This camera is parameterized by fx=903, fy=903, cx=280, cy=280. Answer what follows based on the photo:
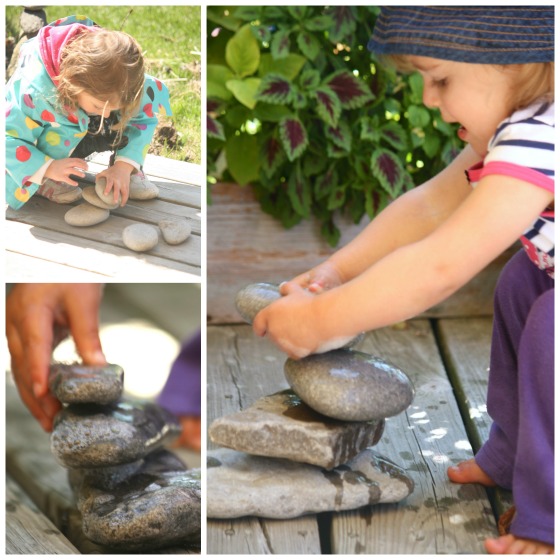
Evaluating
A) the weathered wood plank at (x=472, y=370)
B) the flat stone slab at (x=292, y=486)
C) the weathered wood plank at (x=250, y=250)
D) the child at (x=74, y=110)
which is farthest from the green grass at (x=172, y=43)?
the weathered wood plank at (x=250, y=250)

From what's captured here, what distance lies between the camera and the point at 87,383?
1.86 m

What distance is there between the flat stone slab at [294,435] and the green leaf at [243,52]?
1.37m

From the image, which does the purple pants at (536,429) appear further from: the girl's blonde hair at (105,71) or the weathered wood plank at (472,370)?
the girl's blonde hair at (105,71)

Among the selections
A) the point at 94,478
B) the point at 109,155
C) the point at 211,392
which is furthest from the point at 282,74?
the point at 94,478

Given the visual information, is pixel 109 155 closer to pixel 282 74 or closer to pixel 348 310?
pixel 348 310

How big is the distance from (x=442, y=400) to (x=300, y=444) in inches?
29.9

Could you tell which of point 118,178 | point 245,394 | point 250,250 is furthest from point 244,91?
point 118,178

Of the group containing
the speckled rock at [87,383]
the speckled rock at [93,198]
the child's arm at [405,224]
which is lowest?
the speckled rock at [87,383]

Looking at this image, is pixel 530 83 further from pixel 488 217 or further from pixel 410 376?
pixel 410 376

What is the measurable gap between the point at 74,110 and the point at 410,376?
1.40 meters

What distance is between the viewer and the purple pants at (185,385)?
2.34m

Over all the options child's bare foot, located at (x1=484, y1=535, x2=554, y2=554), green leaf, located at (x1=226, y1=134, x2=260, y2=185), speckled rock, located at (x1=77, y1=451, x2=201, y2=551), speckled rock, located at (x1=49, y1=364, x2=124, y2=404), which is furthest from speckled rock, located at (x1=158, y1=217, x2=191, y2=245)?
green leaf, located at (x1=226, y1=134, x2=260, y2=185)

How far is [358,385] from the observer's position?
1.87 metres

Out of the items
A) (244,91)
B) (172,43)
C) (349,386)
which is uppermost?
(172,43)
